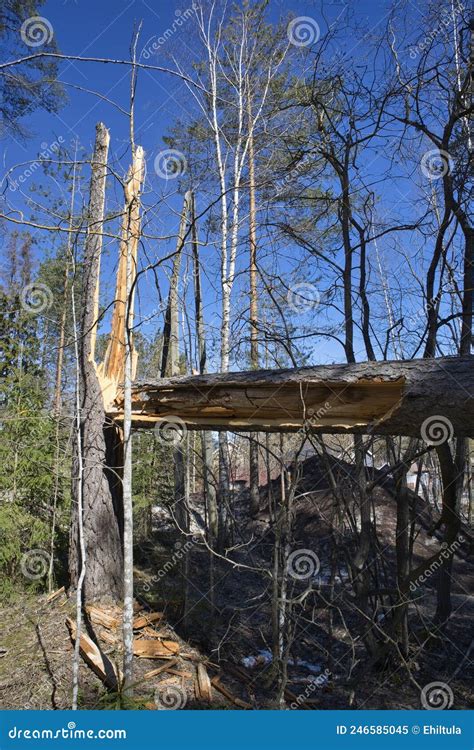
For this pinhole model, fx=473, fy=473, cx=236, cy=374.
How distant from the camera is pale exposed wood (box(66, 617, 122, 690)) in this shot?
12.4 ft

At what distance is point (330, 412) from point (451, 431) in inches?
35.0

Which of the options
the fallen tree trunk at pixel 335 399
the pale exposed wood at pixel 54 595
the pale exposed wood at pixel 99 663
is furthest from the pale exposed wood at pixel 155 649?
the fallen tree trunk at pixel 335 399

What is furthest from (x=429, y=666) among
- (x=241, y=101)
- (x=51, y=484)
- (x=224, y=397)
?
(x=241, y=101)

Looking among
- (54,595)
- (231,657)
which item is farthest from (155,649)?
(54,595)

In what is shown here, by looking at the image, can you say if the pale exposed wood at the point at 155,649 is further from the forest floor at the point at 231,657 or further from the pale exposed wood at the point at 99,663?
the pale exposed wood at the point at 99,663

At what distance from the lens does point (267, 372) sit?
3.88m

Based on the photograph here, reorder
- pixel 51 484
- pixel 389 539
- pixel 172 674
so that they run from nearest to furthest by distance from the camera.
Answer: pixel 172 674 < pixel 51 484 < pixel 389 539

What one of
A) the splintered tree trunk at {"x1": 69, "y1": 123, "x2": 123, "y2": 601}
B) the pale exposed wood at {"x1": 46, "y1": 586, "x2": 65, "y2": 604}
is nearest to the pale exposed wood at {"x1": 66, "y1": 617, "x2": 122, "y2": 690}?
the splintered tree trunk at {"x1": 69, "y1": 123, "x2": 123, "y2": 601}

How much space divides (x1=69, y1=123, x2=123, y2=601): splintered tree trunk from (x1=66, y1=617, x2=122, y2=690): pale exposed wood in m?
0.89

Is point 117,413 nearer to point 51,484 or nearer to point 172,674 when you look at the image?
point 51,484

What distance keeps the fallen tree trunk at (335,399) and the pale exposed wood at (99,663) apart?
2061 millimetres

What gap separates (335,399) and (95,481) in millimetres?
3033

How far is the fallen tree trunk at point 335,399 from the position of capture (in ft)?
10.5

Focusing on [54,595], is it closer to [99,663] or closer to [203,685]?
[99,663]
